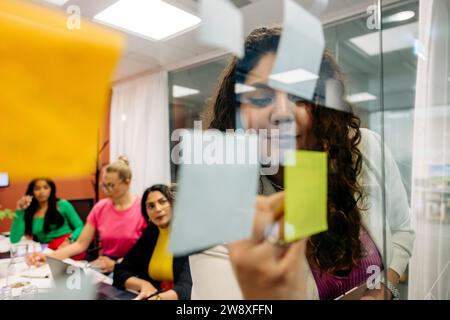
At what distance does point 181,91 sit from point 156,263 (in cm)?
36

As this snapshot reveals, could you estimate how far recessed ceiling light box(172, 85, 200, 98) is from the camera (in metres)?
0.51

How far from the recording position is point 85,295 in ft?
1.45

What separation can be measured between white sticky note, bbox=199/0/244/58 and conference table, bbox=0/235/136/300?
457mm

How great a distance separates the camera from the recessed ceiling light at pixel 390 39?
70cm

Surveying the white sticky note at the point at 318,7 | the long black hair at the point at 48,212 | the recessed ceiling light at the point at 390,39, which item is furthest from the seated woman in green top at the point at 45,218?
the recessed ceiling light at the point at 390,39

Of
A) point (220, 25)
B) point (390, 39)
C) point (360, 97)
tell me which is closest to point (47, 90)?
point (220, 25)

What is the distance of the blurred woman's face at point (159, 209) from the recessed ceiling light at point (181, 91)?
0.20 m

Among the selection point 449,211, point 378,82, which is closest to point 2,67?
point 378,82

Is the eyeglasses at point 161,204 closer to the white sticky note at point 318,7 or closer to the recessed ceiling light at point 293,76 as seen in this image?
the recessed ceiling light at point 293,76

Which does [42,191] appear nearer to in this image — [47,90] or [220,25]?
[47,90]

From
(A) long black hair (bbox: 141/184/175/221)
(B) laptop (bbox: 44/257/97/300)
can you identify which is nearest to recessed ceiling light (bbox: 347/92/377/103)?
(A) long black hair (bbox: 141/184/175/221)

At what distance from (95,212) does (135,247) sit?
131 millimetres

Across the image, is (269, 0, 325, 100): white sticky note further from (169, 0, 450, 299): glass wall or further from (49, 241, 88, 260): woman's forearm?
(49, 241, 88, 260): woman's forearm
